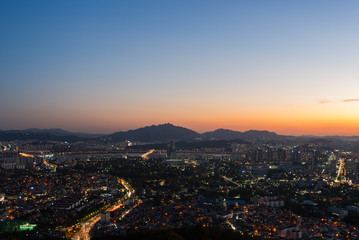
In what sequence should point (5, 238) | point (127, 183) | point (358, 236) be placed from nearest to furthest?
point (5, 238)
point (358, 236)
point (127, 183)

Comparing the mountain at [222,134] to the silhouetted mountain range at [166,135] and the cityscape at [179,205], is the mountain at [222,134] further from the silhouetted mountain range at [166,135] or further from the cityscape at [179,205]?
the cityscape at [179,205]

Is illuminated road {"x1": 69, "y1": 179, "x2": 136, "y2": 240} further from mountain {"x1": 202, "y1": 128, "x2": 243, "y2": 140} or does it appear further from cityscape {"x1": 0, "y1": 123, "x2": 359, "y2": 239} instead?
mountain {"x1": 202, "y1": 128, "x2": 243, "y2": 140}

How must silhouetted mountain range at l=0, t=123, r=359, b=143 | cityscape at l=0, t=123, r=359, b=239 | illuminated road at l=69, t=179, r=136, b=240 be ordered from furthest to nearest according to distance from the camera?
silhouetted mountain range at l=0, t=123, r=359, b=143
cityscape at l=0, t=123, r=359, b=239
illuminated road at l=69, t=179, r=136, b=240

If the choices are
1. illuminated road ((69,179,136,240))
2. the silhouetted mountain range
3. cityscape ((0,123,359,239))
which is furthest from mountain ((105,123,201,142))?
illuminated road ((69,179,136,240))

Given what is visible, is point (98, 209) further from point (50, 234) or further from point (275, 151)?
point (275, 151)

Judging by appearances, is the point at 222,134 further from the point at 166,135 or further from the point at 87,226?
the point at 87,226

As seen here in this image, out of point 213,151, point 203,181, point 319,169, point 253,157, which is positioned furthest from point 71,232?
point 213,151

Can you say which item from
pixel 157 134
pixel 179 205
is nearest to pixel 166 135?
pixel 157 134

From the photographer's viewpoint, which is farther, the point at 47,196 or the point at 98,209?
the point at 47,196

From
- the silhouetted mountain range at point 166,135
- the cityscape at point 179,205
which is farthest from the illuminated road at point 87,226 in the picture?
the silhouetted mountain range at point 166,135

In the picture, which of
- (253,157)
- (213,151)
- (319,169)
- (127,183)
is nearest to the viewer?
(127,183)
